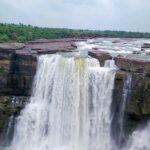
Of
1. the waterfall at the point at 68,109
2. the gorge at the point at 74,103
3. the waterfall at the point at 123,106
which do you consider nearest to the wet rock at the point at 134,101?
the gorge at the point at 74,103

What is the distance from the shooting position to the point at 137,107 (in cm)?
2453

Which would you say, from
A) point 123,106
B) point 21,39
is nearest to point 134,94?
point 123,106

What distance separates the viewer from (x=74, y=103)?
85.8 feet

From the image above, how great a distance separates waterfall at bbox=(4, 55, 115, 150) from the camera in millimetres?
25922

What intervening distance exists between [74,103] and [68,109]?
699mm

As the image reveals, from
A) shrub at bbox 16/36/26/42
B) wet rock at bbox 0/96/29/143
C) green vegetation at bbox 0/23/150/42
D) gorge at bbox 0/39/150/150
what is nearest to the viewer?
gorge at bbox 0/39/150/150

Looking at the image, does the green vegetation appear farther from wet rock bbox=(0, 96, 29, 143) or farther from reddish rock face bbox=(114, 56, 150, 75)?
reddish rock face bbox=(114, 56, 150, 75)

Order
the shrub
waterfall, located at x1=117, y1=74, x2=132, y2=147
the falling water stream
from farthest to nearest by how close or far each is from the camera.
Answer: the shrub < the falling water stream < waterfall, located at x1=117, y1=74, x2=132, y2=147

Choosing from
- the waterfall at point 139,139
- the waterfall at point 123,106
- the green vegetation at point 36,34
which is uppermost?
the green vegetation at point 36,34

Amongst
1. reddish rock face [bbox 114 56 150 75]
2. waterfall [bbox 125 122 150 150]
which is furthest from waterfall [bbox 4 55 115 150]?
waterfall [bbox 125 122 150 150]

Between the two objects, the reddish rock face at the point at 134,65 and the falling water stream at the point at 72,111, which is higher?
the reddish rock face at the point at 134,65

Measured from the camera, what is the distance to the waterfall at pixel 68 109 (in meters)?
25.9

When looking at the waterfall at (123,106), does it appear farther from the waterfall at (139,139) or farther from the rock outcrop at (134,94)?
the waterfall at (139,139)

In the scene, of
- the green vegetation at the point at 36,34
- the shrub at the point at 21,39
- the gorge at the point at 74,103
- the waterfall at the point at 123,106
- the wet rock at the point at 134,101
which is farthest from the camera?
the green vegetation at the point at 36,34
